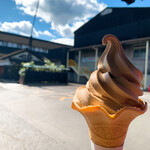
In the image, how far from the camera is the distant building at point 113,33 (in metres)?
17.1

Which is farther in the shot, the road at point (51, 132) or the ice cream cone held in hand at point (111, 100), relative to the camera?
the road at point (51, 132)

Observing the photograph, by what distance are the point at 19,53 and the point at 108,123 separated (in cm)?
2493

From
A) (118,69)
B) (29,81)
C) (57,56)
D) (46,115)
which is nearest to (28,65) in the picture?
(29,81)

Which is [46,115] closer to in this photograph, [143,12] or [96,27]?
[143,12]

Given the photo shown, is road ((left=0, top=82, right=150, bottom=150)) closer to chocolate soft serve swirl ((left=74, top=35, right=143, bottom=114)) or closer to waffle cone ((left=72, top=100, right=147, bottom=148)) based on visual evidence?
waffle cone ((left=72, top=100, right=147, bottom=148))


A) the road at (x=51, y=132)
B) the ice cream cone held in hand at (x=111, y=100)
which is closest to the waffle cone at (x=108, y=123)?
the ice cream cone held in hand at (x=111, y=100)

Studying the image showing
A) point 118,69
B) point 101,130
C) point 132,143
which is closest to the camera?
point 101,130

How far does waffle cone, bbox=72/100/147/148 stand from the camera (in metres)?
1.42

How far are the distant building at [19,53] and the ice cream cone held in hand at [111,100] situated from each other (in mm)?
20617

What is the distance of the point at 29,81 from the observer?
53.5 feet

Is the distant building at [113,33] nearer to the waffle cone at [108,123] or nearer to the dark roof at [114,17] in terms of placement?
the dark roof at [114,17]

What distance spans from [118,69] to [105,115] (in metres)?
0.70

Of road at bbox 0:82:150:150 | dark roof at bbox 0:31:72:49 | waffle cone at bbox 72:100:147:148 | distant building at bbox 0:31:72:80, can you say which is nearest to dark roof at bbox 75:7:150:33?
distant building at bbox 0:31:72:80

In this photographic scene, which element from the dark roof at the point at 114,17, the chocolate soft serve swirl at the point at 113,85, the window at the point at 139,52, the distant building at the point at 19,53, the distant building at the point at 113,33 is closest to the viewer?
the chocolate soft serve swirl at the point at 113,85
